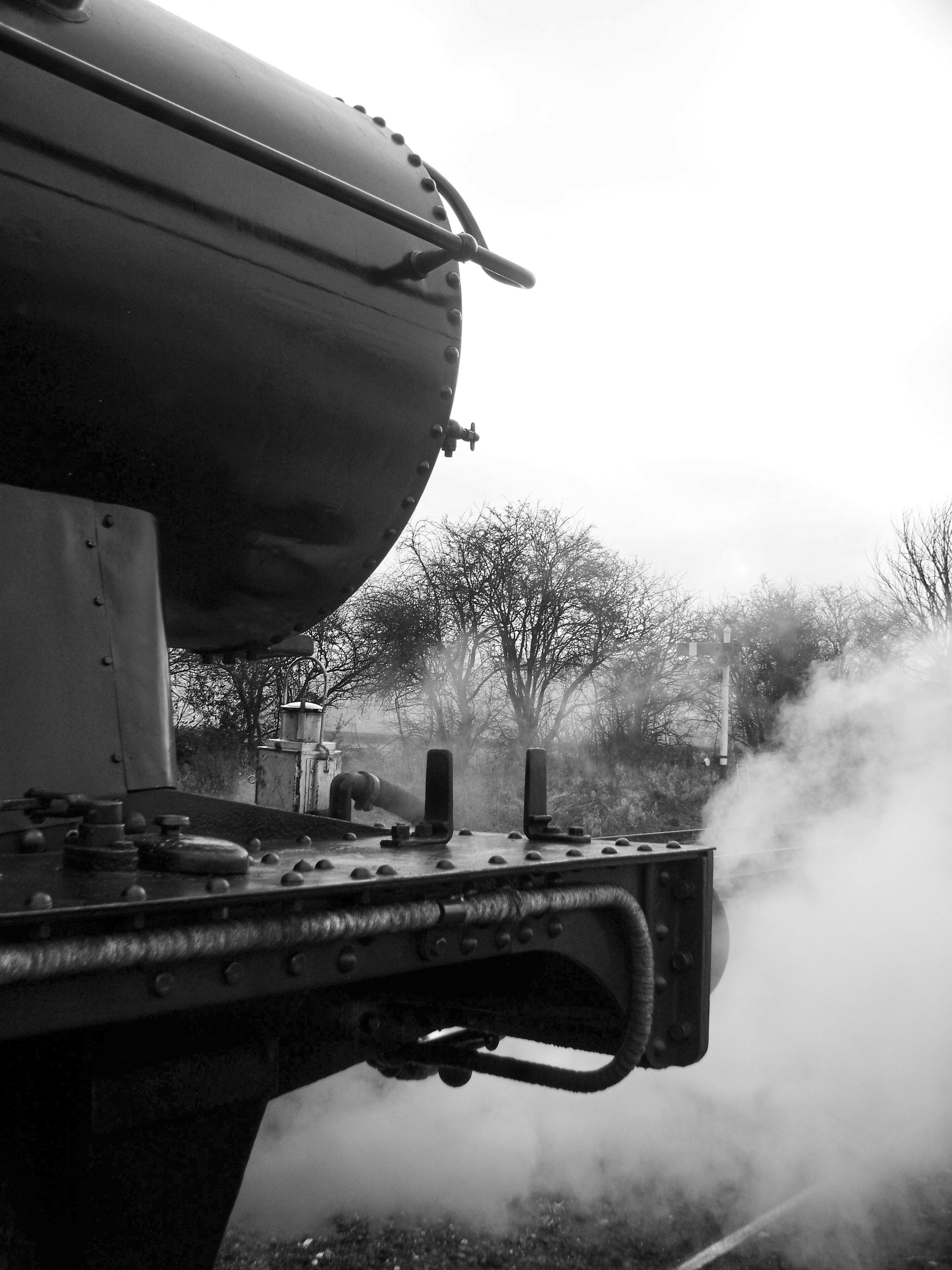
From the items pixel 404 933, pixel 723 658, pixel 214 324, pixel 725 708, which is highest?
pixel 723 658

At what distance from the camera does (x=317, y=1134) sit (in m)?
4.05

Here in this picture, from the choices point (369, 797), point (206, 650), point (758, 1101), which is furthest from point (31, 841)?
point (758, 1101)

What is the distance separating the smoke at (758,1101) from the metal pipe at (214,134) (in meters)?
3.12

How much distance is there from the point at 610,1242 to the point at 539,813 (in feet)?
6.88

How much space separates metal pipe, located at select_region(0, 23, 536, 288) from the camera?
4.48ft

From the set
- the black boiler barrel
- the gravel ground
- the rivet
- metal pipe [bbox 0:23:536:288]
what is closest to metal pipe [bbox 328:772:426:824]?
the black boiler barrel

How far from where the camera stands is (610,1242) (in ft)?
11.5

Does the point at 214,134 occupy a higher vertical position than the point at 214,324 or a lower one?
higher

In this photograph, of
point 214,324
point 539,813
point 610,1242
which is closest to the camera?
point 214,324

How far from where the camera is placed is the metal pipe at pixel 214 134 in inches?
53.8

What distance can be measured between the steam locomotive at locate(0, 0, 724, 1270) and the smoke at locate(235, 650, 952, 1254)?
1765 millimetres

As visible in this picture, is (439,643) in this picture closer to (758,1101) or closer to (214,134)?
(758,1101)

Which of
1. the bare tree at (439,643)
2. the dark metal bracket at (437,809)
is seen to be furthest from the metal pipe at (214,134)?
the bare tree at (439,643)

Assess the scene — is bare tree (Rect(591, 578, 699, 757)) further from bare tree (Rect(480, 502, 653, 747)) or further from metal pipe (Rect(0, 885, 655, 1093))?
metal pipe (Rect(0, 885, 655, 1093))
